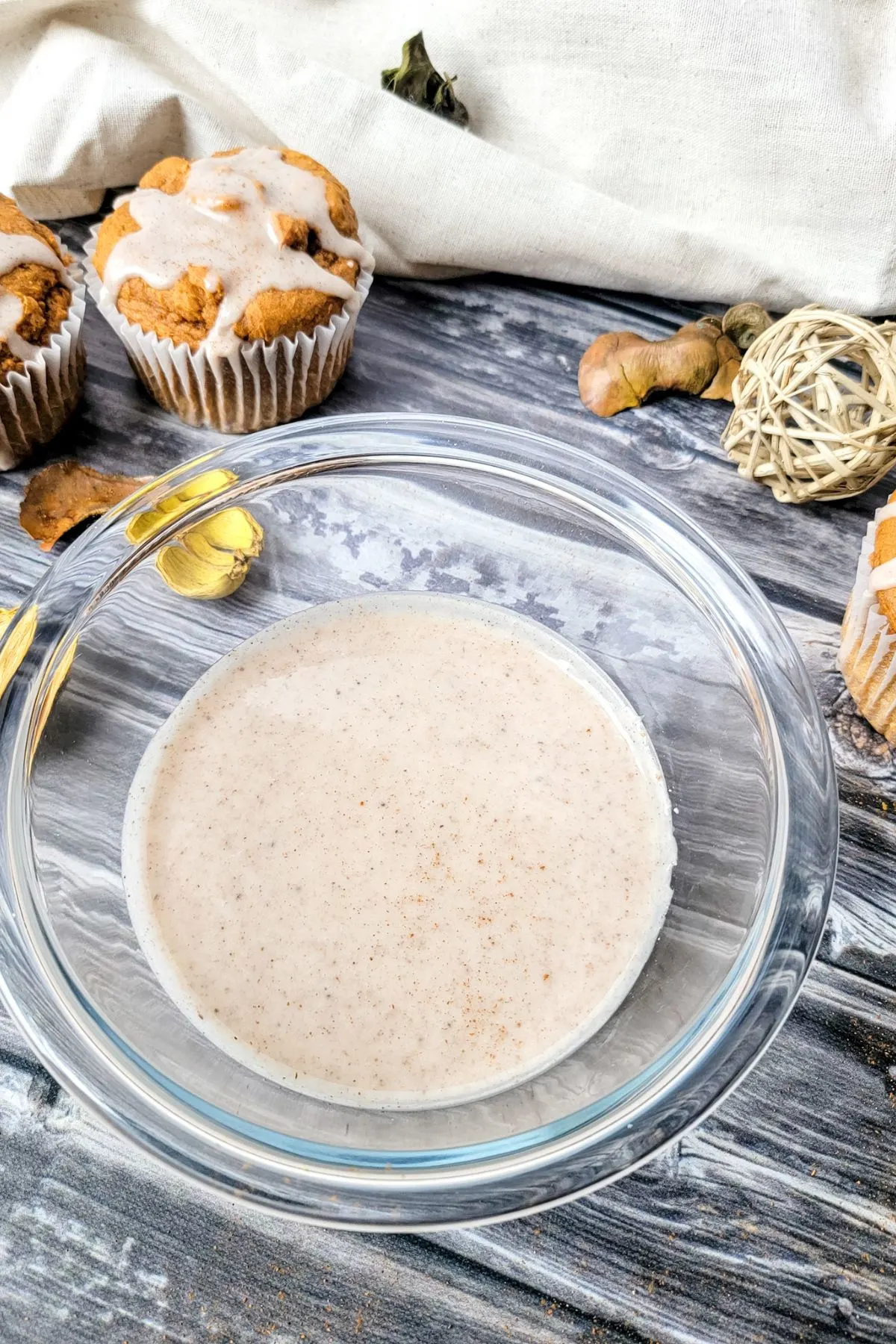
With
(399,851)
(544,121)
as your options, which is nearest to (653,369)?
(544,121)

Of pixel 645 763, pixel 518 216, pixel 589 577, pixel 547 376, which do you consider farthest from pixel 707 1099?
pixel 518 216

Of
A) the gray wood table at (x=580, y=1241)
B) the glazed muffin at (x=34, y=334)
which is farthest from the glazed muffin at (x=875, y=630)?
the glazed muffin at (x=34, y=334)

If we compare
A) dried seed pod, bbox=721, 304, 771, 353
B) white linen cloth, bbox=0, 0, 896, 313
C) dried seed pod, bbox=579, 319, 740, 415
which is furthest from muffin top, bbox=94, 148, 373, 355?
dried seed pod, bbox=721, 304, 771, 353

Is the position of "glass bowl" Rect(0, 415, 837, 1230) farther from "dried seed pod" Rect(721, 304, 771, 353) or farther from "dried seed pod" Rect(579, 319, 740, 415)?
"dried seed pod" Rect(721, 304, 771, 353)

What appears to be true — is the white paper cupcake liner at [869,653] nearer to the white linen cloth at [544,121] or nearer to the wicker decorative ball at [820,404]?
the wicker decorative ball at [820,404]

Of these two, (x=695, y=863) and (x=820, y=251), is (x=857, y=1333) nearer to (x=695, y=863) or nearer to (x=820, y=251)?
(x=695, y=863)
